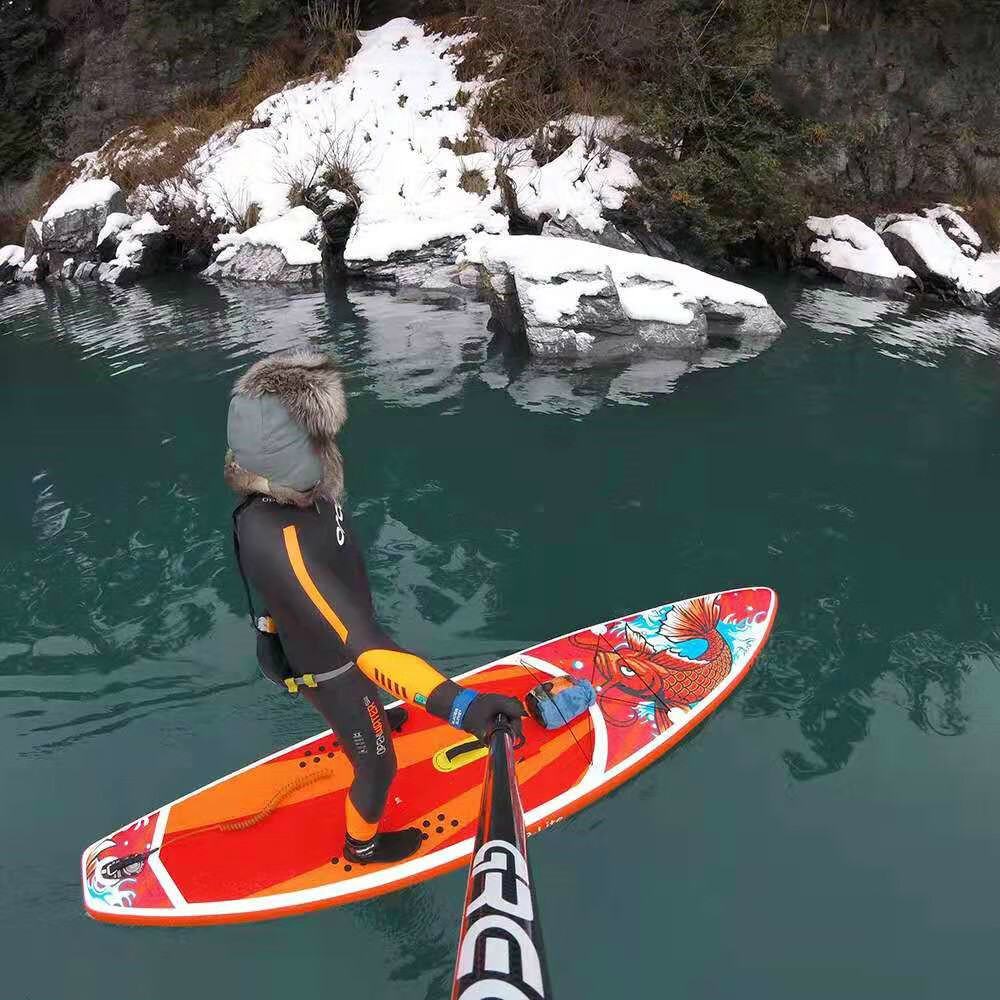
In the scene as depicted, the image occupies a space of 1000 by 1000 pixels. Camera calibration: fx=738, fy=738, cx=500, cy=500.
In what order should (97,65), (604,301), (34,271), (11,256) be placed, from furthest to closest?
(97,65) → (11,256) → (34,271) → (604,301)

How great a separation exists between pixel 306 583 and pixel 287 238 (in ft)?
50.2

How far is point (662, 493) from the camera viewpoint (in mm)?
7406

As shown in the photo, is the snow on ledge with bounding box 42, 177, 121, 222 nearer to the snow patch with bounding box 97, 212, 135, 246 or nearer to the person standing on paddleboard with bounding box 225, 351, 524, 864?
the snow patch with bounding box 97, 212, 135, 246

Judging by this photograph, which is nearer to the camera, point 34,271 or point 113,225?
point 113,225

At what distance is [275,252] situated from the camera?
16.0 m

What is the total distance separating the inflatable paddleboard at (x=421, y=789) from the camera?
12.1 ft

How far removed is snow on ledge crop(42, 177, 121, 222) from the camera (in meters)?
18.3

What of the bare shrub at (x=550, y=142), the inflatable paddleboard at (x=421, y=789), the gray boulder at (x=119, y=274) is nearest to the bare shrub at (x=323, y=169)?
the gray boulder at (x=119, y=274)

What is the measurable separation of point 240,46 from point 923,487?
23.6m

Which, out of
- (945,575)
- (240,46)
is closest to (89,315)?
(240,46)

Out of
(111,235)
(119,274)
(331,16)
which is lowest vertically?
(119,274)

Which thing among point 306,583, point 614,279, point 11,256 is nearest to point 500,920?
point 306,583

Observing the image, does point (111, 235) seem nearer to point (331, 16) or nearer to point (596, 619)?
point (331, 16)

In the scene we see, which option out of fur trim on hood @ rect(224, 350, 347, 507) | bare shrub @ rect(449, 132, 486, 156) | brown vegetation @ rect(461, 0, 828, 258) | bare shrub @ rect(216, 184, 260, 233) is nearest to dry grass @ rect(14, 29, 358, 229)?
bare shrub @ rect(216, 184, 260, 233)
